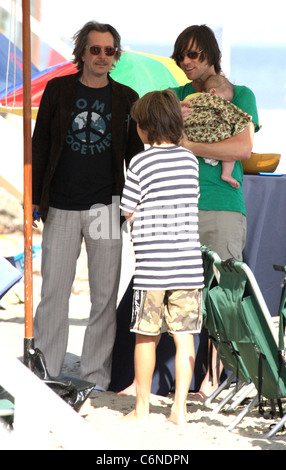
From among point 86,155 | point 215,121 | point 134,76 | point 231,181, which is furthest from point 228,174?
point 134,76

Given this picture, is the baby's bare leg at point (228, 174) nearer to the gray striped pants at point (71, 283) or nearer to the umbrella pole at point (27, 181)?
the gray striped pants at point (71, 283)

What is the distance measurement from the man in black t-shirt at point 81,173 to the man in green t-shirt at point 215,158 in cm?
43

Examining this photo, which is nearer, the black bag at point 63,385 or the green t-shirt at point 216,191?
the black bag at point 63,385

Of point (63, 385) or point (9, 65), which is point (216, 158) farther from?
point (9, 65)

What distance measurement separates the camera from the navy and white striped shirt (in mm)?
3768

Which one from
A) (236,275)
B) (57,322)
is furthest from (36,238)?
(236,275)

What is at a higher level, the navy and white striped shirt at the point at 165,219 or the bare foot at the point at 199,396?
the navy and white striped shirt at the point at 165,219

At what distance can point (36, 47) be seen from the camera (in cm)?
1455

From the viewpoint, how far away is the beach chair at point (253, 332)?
11.8 feet

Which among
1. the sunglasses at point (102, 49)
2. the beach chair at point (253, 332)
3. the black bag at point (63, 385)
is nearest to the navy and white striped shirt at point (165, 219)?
the beach chair at point (253, 332)

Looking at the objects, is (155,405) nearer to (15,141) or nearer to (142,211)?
(142,211)

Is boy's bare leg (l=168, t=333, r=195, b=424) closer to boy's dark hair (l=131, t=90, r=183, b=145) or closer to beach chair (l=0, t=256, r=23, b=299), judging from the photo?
boy's dark hair (l=131, t=90, r=183, b=145)

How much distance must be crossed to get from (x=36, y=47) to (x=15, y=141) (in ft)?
7.97

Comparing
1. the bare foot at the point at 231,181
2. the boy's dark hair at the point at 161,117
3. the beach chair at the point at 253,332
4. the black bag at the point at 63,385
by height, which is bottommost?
the black bag at the point at 63,385
